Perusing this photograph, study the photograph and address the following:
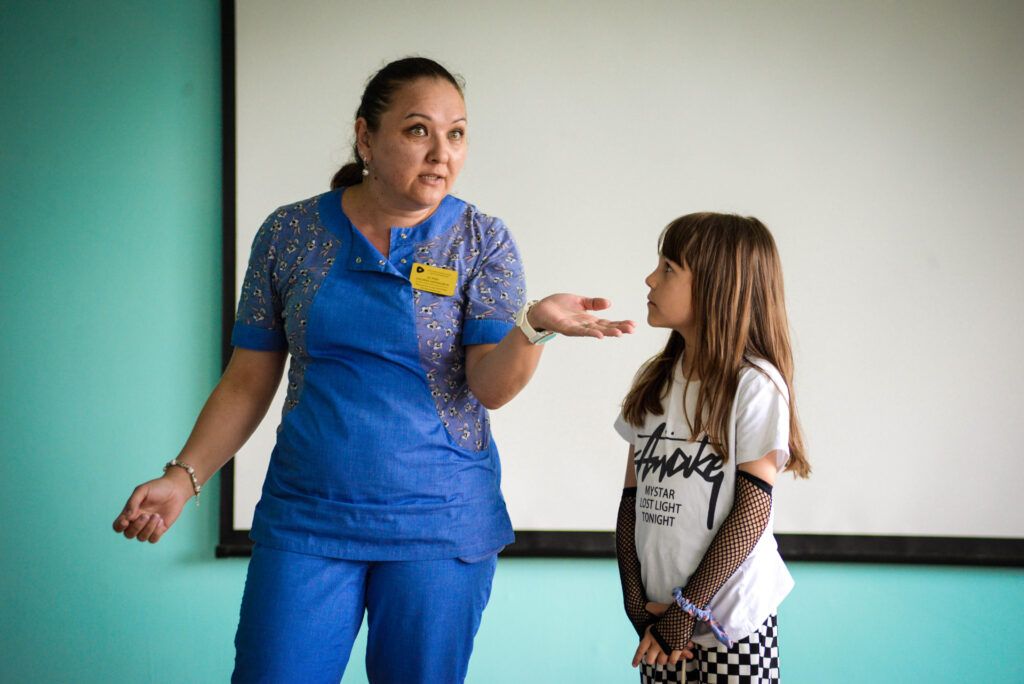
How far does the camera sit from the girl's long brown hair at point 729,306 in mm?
1467

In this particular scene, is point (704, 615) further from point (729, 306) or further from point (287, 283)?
point (287, 283)

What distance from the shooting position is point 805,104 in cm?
242

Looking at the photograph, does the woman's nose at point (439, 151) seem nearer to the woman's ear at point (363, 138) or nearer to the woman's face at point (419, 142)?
the woman's face at point (419, 142)

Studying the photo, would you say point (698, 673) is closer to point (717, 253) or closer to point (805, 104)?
point (717, 253)

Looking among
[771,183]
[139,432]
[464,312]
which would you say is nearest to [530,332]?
[464,312]

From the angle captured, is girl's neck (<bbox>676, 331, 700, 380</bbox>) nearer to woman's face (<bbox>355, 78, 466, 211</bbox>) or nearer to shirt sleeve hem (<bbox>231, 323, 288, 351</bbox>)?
woman's face (<bbox>355, 78, 466, 211</bbox>)

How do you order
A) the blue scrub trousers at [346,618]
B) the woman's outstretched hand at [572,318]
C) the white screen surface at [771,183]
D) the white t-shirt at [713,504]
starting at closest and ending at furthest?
the woman's outstretched hand at [572,318], the blue scrub trousers at [346,618], the white t-shirt at [713,504], the white screen surface at [771,183]

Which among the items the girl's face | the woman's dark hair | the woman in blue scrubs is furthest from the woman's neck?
the girl's face

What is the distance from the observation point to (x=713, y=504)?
4.64 ft

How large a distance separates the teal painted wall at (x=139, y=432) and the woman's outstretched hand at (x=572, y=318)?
4.59ft

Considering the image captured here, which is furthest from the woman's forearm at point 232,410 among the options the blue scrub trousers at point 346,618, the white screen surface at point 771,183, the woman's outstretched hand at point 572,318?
the white screen surface at point 771,183

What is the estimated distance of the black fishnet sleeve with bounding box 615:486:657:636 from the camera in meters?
1.45

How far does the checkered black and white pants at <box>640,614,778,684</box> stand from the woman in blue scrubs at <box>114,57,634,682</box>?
1.28ft

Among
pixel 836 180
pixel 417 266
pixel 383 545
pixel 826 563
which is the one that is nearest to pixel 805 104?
pixel 836 180
